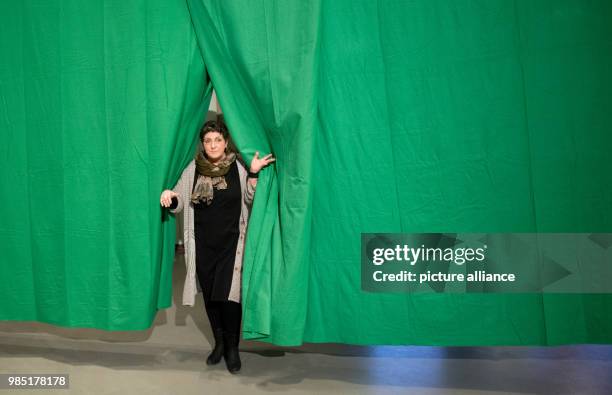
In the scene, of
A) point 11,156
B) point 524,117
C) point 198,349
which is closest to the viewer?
point 524,117

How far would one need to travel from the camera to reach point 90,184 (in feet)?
7.19

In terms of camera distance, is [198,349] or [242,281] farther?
[198,349]

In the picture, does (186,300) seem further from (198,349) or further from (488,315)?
(488,315)

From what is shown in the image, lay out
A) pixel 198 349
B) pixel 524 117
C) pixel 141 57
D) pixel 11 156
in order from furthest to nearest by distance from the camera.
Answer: pixel 198 349 < pixel 11 156 < pixel 141 57 < pixel 524 117

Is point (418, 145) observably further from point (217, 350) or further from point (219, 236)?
point (217, 350)

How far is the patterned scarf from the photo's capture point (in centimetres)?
220

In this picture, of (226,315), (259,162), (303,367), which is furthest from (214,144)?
(303,367)

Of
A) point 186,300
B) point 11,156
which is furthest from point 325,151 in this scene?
point 11,156

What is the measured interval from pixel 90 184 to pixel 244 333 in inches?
40.3

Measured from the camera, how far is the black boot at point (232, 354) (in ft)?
7.25

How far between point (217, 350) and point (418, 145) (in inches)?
55.8

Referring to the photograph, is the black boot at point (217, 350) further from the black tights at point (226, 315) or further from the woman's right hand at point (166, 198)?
the woman's right hand at point (166, 198)

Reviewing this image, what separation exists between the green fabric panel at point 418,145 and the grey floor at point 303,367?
0.23 metres

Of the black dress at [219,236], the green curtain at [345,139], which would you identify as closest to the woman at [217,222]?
the black dress at [219,236]
